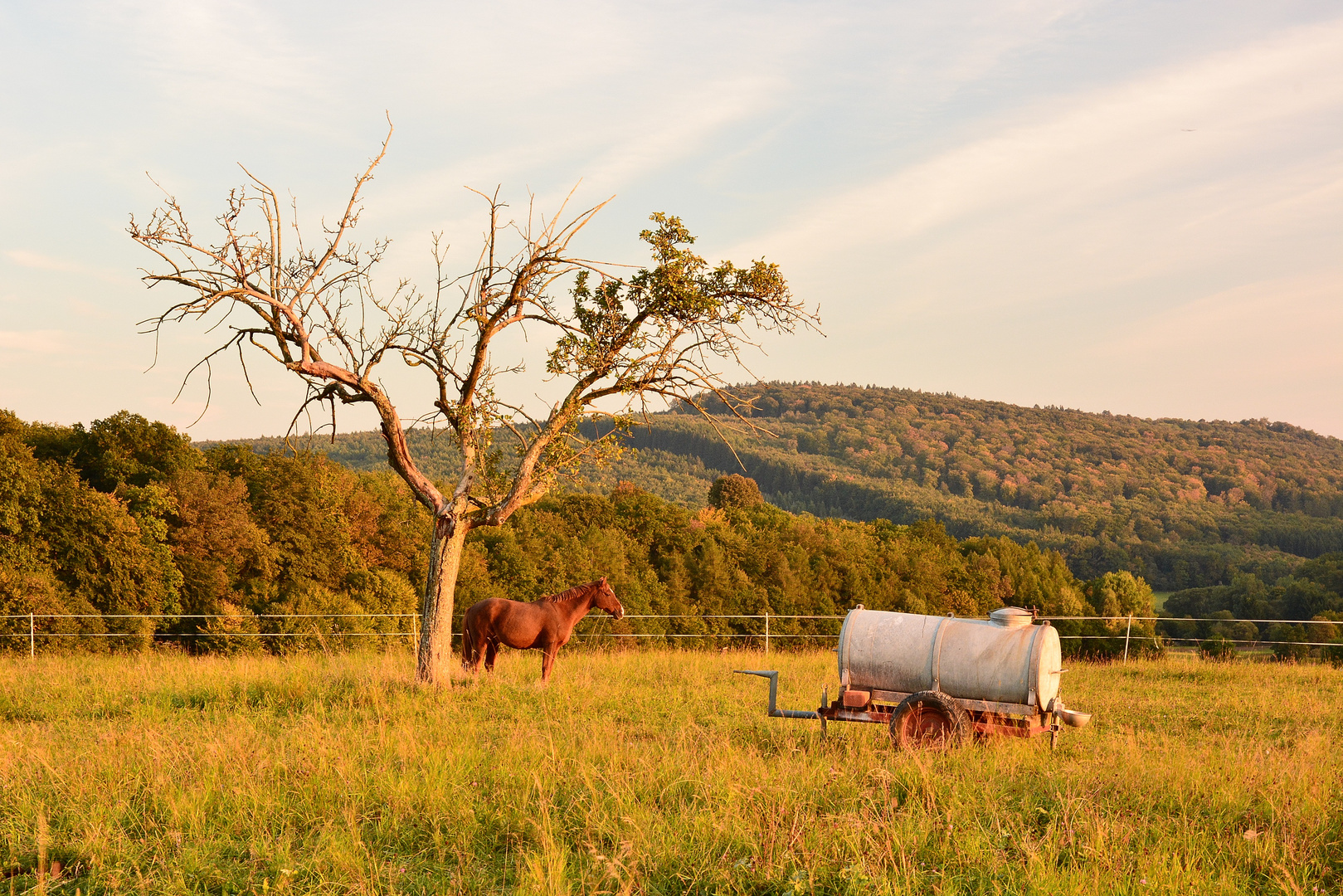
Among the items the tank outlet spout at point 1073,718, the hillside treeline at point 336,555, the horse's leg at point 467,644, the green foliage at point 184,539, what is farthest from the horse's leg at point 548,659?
the green foliage at point 184,539

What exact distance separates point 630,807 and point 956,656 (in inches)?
152

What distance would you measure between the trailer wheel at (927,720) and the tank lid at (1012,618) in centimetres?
91

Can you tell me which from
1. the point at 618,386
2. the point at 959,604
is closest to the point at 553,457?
the point at 618,386

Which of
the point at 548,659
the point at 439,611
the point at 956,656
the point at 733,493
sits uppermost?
the point at 733,493

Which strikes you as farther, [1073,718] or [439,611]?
[439,611]

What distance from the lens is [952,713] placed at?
298 inches

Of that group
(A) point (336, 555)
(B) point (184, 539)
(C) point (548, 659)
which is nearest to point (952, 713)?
(C) point (548, 659)

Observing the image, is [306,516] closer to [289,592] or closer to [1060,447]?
[289,592]

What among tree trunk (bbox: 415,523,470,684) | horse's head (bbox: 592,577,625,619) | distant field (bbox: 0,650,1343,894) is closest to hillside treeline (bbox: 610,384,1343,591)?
horse's head (bbox: 592,577,625,619)

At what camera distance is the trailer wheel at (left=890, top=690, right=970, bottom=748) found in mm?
7555

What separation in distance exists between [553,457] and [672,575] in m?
24.3

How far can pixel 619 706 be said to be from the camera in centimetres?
1048

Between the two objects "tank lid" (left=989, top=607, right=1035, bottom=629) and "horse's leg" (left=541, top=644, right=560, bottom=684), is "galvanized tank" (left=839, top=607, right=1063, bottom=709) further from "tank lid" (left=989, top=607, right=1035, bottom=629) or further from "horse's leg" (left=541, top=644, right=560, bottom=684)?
"horse's leg" (left=541, top=644, right=560, bottom=684)

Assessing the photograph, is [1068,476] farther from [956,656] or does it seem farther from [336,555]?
[956,656]
